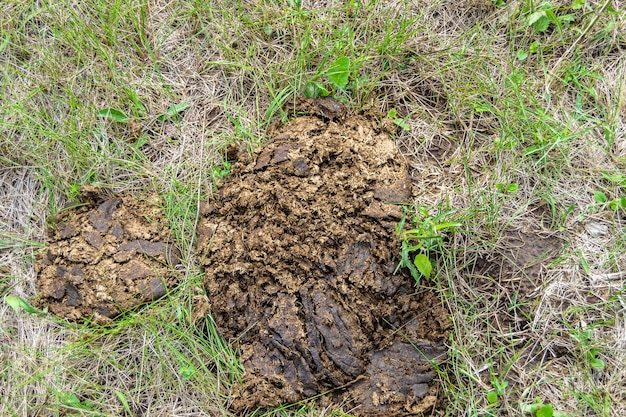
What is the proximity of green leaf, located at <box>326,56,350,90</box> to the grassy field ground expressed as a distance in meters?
0.05

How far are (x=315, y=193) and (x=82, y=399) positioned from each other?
1.41 meters

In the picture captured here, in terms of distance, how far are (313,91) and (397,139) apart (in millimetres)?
480

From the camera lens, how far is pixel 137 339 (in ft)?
6.85

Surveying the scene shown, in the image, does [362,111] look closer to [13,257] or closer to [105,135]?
[105,135]

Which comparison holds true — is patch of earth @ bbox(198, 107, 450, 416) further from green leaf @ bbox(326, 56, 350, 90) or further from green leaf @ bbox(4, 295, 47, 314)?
green leaf @ bbox(4, 295, 47, 314)

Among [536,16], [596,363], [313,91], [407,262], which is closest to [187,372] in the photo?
[407,262]

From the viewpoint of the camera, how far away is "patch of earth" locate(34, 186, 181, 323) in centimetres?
208

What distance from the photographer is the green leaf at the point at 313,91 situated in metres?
2.24

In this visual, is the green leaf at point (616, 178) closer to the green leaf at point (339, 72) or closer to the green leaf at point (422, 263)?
the green leaf at point (422, 263)

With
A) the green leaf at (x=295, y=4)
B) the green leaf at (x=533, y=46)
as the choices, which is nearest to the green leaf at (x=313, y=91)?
the green leaf at (x=295, y=4)

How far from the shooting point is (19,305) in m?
2.13

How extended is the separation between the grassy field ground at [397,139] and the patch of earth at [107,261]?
77 millimetres

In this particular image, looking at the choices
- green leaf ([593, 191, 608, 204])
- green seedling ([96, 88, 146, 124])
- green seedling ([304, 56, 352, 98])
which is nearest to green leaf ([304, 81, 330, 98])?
green seedling ([304, 56, 352, 98])

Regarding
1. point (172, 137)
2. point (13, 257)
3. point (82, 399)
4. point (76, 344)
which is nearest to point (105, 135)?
point (172, 137)
